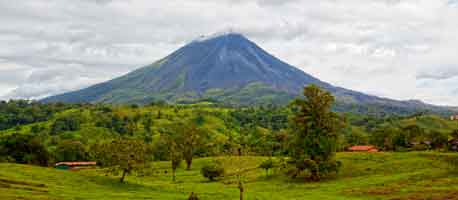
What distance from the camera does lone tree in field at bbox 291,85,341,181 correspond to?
76.9 meters

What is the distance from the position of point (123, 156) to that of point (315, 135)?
3142 centimetres

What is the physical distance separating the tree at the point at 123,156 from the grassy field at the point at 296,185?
248cm

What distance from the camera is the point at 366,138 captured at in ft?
497

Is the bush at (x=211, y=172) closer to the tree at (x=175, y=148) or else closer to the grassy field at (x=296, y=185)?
the grassy field at (x=296, y=185)

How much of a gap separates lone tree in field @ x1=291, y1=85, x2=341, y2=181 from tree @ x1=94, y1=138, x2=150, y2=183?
2589 centimetres

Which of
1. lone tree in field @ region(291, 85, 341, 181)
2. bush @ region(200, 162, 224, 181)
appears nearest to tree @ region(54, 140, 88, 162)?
bush @ region(200, 162, 224, 181)

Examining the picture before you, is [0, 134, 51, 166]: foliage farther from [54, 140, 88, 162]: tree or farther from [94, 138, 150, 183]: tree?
[54, 140, 88, 162]: tree

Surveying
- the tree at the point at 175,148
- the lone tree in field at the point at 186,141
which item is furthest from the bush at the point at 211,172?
the lone tree in field at the point at 186,141

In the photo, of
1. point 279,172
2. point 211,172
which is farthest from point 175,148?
point 279,172

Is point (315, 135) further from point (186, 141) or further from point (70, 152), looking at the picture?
point (70, 152)

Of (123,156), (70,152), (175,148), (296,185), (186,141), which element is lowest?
(296,185)

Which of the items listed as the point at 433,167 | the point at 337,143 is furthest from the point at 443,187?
the point at 337,143

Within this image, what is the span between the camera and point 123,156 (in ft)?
237

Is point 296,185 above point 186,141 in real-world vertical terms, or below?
below
